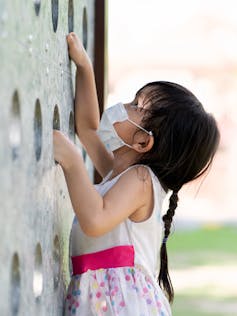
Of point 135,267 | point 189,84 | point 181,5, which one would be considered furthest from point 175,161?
point 181,5

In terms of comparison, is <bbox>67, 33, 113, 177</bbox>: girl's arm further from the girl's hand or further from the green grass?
the green grass

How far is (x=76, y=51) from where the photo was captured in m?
1.73

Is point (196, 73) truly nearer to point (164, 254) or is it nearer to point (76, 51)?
point (164, 254)

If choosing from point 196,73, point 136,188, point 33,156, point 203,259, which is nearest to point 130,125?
point 136,188

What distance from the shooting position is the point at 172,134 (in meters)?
1.69

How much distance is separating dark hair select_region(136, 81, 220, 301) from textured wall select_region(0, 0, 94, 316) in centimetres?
17

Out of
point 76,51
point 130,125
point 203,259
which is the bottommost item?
point 203,259

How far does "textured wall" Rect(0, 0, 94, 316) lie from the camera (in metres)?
1.15

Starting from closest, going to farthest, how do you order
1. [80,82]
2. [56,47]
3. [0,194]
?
1. [0,194]
2. [56,47]
3. [80,82]

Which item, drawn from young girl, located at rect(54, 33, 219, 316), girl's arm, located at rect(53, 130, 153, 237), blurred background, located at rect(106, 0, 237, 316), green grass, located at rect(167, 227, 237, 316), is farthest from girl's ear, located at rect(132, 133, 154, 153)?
blurred background, located at rect(106, 0, 237, 316)

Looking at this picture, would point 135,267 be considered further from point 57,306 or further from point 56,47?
point 56,47

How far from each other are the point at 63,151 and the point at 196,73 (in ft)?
21.9

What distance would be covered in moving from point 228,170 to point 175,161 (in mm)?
6364

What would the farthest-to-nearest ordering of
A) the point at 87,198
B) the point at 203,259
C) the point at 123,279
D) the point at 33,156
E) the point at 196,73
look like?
the point at 196,73
the point at 203,259
the point at 123,279
the point at 87,198
the point at 33,156
